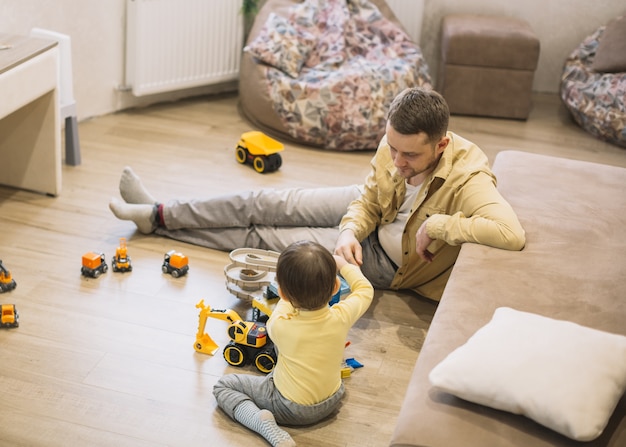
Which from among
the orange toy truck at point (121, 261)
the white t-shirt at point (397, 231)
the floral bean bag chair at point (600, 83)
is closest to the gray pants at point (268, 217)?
the white t-shirt at point (397, 231)

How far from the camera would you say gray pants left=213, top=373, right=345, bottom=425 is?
2.00 meters

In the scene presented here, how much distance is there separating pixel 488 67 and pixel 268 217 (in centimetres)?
222

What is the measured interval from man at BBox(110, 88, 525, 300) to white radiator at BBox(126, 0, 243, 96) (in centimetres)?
136

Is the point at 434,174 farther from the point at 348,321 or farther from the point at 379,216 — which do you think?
the point at 348,321

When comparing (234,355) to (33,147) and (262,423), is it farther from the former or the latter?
(33,147)

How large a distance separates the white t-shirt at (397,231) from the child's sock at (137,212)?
0.86 meters

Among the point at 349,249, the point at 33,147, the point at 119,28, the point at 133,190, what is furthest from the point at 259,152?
the point at 349,249

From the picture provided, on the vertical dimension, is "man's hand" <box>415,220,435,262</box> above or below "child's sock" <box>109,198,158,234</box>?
above

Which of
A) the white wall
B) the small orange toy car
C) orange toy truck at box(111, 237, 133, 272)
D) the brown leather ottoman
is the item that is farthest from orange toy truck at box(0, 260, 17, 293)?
the brown leather ottoman

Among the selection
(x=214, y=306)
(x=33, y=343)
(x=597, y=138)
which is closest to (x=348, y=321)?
(x=214, y=306)

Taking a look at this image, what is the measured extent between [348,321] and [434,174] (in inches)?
23.3

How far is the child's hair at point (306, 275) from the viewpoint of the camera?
1841 mm

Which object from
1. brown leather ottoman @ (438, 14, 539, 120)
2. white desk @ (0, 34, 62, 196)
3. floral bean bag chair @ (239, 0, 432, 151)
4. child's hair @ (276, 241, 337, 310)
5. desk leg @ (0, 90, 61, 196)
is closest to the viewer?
child's hair @ (276, 241, 337, 310)

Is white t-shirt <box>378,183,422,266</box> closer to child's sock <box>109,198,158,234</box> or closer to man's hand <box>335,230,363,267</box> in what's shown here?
man's hand <box>335,230,363,267</box>
